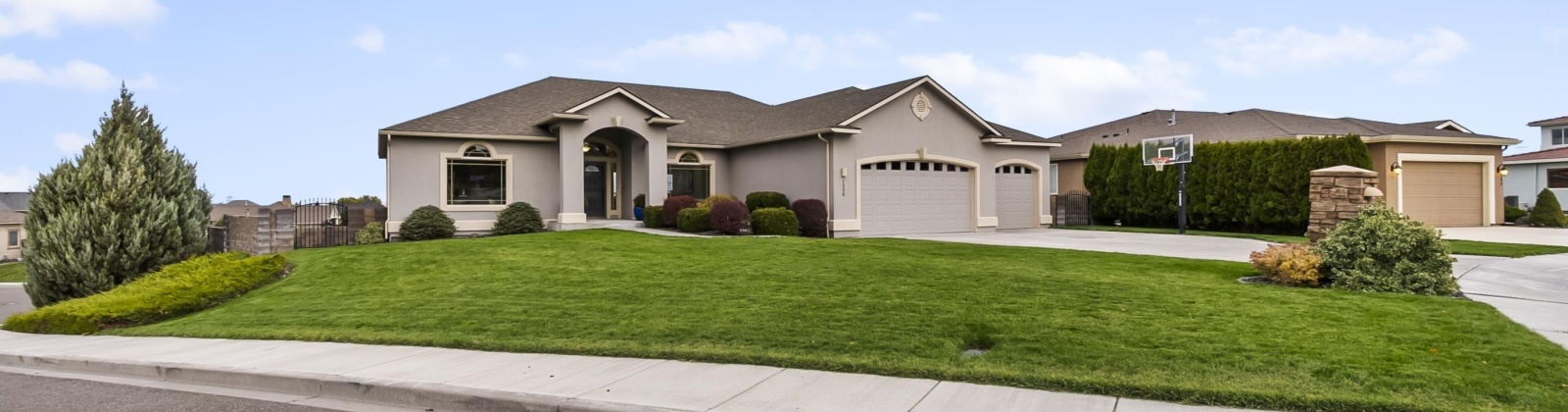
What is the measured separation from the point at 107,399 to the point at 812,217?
1534 cm

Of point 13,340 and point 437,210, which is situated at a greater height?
point 437,210

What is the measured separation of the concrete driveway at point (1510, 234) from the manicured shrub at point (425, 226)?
82.6 feet

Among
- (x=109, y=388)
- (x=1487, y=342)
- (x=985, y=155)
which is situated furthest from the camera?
(x=985, y=155)

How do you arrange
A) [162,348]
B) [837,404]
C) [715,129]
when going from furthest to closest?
[715,129]
[162,348]
[837,404]

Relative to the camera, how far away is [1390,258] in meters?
10.5

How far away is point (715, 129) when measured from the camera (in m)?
26.3

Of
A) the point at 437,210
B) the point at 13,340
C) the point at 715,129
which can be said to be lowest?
the point at 13,340

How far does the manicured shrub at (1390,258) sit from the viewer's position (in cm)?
1015

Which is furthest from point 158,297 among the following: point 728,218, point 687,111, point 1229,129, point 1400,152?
point 1229,129

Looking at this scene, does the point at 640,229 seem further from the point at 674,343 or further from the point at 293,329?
the point at 674,343

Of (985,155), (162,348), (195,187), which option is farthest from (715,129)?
(162,348)

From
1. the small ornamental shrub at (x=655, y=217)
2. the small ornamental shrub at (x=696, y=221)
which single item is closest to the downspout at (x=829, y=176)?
the small ornamental shrub at (x=696, y=221)

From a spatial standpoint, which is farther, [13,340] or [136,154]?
[136,154]

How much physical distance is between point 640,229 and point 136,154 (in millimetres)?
10030
